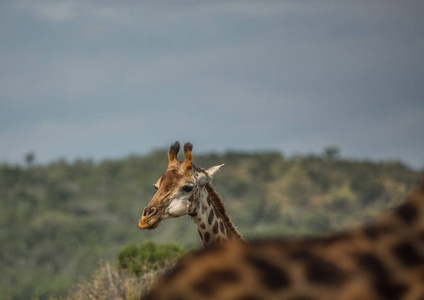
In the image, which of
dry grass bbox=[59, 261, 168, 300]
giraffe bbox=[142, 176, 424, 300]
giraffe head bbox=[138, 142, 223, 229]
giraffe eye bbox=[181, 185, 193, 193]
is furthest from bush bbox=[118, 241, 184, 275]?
giraffe bbox=[142, 176, 424, 300]

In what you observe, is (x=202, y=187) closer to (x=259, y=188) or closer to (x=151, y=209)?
(x=151, y=209)

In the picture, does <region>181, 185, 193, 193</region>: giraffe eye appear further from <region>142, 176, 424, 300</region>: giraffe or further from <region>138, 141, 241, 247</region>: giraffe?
<region>142, 176, 424, 300</region>: giraffe

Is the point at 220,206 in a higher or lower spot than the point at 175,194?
lower

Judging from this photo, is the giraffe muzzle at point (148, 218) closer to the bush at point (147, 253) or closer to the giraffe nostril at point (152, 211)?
the giraffe nostril at point (152, 211)

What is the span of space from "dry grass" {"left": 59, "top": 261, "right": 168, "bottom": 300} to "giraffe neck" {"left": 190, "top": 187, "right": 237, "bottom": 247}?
320 centimetres

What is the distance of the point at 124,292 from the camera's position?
12.1 metres

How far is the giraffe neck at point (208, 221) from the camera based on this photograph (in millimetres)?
8867

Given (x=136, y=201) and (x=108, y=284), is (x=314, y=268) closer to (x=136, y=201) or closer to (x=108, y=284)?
(x=108, y=284)

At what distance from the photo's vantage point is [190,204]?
8891 millimetres

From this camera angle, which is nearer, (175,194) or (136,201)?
(175,194)

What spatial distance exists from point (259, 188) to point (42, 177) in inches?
895

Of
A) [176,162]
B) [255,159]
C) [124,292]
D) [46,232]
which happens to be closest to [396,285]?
[176,162]

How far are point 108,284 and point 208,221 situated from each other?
4.54 metres

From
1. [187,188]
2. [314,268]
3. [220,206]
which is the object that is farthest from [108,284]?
[314,268]
